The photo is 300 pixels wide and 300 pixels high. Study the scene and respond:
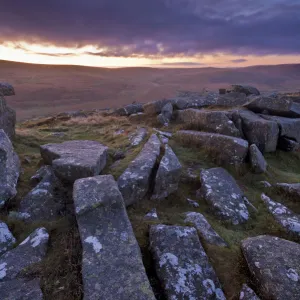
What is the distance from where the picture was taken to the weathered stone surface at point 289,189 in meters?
8.22

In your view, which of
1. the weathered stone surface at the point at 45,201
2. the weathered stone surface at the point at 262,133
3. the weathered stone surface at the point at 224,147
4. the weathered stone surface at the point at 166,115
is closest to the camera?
the weathered stone surface at the point at 45,201

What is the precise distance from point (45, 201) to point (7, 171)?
4.42 ft

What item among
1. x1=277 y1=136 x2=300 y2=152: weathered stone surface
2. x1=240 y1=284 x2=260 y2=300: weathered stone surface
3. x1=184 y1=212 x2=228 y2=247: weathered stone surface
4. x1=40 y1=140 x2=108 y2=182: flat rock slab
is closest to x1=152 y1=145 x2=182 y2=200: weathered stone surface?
x1=184 y1=212 x2=228 y2=247: weathered stone surface

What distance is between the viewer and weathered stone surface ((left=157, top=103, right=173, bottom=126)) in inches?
608

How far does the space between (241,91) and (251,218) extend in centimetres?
1773

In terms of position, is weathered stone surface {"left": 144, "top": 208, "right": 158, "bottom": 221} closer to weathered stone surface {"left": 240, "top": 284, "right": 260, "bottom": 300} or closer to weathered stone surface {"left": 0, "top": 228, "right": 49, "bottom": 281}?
weathered stone surface {"left": 0, "top": 228, "right": 49, "bottom": 281}

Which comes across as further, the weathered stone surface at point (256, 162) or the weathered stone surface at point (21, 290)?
the weathered stone surface at point (256, 162)

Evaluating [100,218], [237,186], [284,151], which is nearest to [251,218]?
[237,186]

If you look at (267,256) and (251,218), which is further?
(251,218)

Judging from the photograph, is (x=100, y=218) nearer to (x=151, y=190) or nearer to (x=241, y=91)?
(x=151, y=190)

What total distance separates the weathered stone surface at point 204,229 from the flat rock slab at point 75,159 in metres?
2.79

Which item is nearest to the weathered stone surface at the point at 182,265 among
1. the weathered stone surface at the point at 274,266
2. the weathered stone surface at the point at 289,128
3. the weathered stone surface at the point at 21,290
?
the weathered stone surface at the point at 274,266

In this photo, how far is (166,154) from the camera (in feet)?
29.3

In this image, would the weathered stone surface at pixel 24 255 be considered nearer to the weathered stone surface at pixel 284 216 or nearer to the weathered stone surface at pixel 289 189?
the weathered stone surface at pixel 284 216
